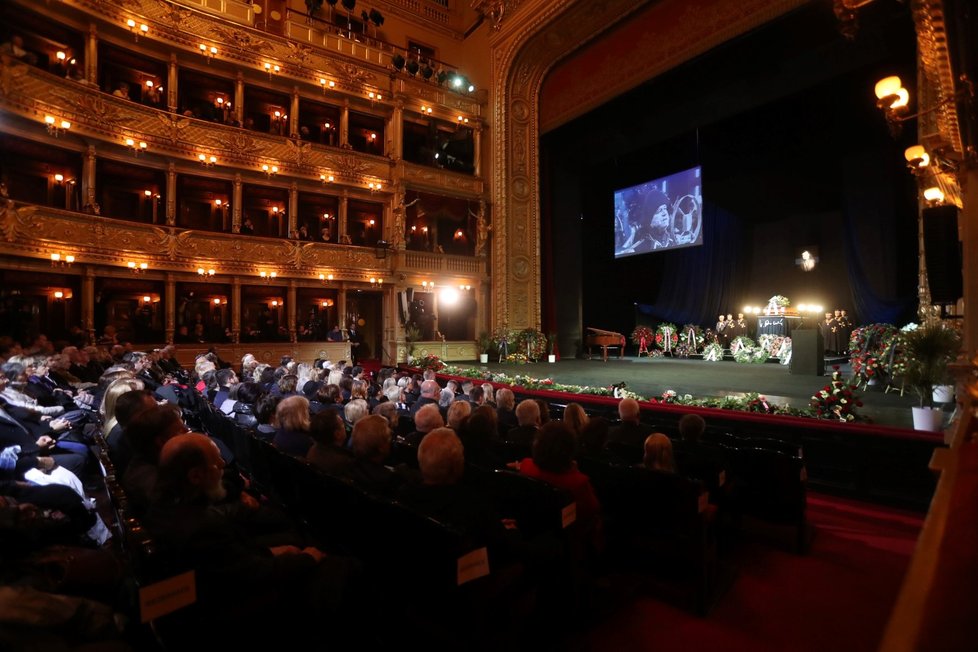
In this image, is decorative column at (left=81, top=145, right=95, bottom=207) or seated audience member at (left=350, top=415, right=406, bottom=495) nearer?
seated audience member at (left=350, top=415, right=406, bottom=495)

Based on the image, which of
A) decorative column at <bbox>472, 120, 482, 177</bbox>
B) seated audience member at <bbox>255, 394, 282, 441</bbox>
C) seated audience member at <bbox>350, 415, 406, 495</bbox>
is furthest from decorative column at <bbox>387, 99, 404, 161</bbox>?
seated audience member at <bbox>350, 415, 406, 495</bbox>

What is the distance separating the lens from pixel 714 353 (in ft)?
45.8

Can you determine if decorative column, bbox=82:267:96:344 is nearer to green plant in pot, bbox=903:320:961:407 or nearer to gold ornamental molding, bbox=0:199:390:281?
gold ornamental molding, bbox=0:199:390:281

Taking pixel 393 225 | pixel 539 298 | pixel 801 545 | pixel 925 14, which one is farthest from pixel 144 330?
pixel 925 14

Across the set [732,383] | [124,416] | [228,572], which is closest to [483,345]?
[732,383]

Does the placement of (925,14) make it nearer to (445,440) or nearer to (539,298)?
(445,440)

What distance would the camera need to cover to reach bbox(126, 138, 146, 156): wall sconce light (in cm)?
1066

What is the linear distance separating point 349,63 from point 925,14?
1346cm

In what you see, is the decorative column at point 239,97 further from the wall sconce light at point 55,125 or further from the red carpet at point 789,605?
the red carpet at point 789,605

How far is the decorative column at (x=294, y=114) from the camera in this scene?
12898 millimetres

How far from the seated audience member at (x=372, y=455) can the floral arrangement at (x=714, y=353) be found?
13.3 metres

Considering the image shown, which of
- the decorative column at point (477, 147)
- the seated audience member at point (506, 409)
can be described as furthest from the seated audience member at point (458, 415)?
the decorative column at point (477, 147)

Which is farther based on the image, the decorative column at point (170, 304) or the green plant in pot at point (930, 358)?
the decorative column at point (170, 304)

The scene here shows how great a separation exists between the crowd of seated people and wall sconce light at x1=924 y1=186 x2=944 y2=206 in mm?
5140
